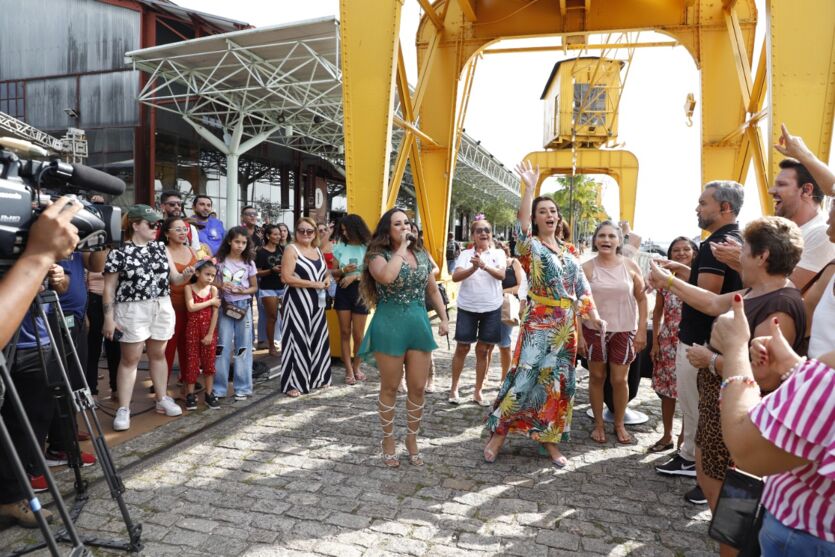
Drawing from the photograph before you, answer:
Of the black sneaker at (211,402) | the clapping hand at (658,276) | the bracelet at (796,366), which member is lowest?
the black sneaker at (211,402)

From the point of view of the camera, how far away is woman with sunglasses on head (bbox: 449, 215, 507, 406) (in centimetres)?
526

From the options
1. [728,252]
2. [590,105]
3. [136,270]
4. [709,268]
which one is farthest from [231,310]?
[590,105]

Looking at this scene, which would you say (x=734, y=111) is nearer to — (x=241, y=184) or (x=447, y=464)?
(x=447, y=464)

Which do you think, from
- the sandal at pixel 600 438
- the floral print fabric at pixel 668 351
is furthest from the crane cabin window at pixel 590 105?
the sandal at pixel 600 438

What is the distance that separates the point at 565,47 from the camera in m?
8.74

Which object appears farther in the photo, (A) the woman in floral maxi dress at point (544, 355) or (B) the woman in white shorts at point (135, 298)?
(B) the woman in white shorts at point (135, 298)

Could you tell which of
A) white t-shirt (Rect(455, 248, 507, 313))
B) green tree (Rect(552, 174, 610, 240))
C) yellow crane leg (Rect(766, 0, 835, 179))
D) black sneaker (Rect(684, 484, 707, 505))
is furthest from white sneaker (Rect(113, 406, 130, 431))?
green tree (Rect(552, 174, 610, 240))

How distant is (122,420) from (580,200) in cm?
4907

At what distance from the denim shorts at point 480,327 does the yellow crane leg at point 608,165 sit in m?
10.3

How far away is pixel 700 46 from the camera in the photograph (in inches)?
304

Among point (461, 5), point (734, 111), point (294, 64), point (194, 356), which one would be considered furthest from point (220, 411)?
point (294, 64)

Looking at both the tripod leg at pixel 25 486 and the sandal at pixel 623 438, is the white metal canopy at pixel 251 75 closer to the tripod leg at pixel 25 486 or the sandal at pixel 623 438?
the sandal at pixel 623 438

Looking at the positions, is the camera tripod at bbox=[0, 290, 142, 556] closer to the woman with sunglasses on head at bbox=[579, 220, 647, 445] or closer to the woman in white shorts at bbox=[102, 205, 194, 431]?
the woman in white shorts at bbox=[102, 205, 194, 431]

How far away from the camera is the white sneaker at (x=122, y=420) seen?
14.0 ft
